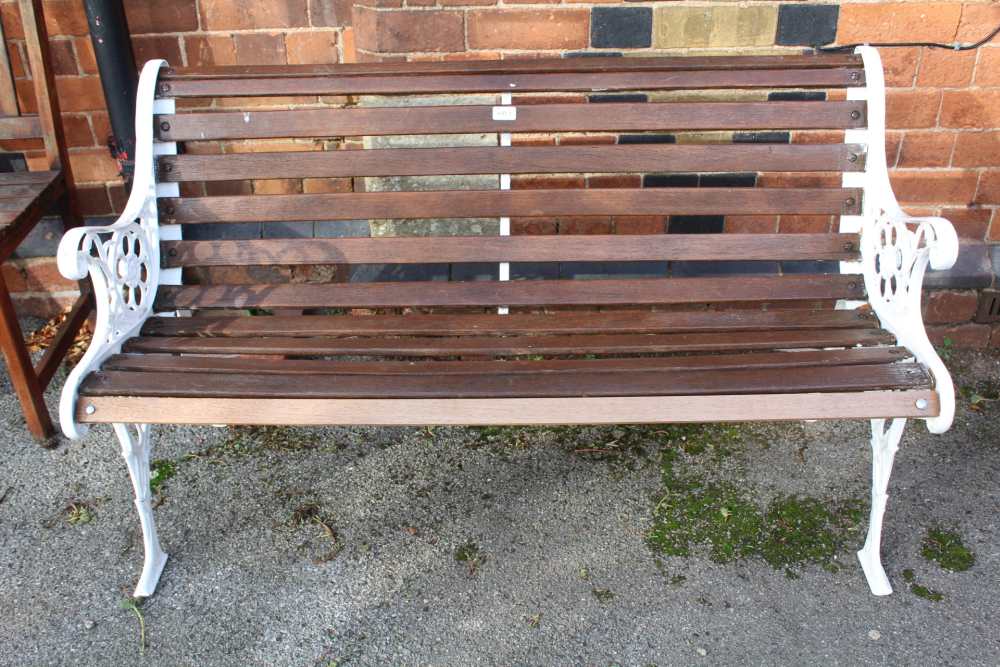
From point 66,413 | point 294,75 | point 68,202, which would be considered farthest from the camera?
point 68,202

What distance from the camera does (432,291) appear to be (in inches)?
91.1

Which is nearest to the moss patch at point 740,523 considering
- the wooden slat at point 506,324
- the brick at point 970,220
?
the wooden slat at point 506,324

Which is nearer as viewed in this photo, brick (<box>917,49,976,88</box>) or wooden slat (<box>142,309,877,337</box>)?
wooden slat (<box>142,309,877,337</box>)

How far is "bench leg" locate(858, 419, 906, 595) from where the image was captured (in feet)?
6.47

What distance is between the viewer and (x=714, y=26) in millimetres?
2674

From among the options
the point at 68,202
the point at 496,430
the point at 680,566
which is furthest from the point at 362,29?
the point at 680,566

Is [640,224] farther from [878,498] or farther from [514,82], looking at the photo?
[878,498]

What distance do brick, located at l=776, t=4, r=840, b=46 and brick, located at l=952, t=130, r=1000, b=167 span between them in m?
0.64

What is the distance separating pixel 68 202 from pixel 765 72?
7.74 ft

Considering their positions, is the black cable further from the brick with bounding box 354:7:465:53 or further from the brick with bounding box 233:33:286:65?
the brick with bounding box 233:33:286:65

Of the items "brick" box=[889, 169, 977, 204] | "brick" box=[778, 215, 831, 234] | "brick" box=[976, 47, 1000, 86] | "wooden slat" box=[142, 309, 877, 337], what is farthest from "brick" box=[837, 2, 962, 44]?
"wooden slat" box=[142, 309, 877, 337]

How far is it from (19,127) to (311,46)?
1.04m

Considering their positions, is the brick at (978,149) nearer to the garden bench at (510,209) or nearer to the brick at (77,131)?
the garden bench at (510,209)

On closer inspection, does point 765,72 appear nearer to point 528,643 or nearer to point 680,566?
point 680,566
